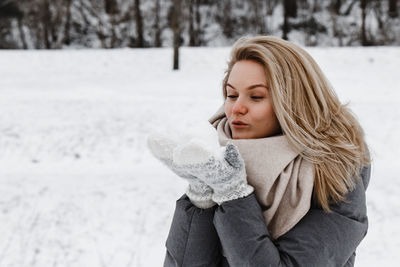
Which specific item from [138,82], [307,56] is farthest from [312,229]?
[138,82]

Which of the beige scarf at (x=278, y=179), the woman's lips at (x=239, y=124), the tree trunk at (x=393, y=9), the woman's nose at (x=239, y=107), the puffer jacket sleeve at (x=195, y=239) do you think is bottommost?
the tree trunk at (x=393, y=9)

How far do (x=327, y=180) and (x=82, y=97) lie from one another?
7.40 m

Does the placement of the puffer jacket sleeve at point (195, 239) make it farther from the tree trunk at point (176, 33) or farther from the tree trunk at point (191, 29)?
the tree trunk at point (191, 29)

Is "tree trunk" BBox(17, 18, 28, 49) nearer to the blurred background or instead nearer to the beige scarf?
the blurred background

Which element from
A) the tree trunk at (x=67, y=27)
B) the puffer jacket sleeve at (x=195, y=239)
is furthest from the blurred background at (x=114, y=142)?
the tree trunk at (x=67, y=27)

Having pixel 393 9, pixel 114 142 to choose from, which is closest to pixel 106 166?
pixel 114 142

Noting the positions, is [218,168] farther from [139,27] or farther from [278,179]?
[139,27]

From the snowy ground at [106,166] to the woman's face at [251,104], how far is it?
2.53 metres

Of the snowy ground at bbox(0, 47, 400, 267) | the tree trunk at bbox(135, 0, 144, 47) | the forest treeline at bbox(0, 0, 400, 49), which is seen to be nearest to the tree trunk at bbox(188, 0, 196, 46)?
the forest treeline at bbox(0, 0, 400, 49)

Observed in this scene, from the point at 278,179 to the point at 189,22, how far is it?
18736 millimetres

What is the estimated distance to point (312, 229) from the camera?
1149 mm

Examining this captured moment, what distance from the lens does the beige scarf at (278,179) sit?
115 centimetres

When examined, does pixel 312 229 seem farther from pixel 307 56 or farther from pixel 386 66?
pixel 386 66

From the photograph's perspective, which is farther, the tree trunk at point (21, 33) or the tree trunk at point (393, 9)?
the tree trunk at point (393, 9)
